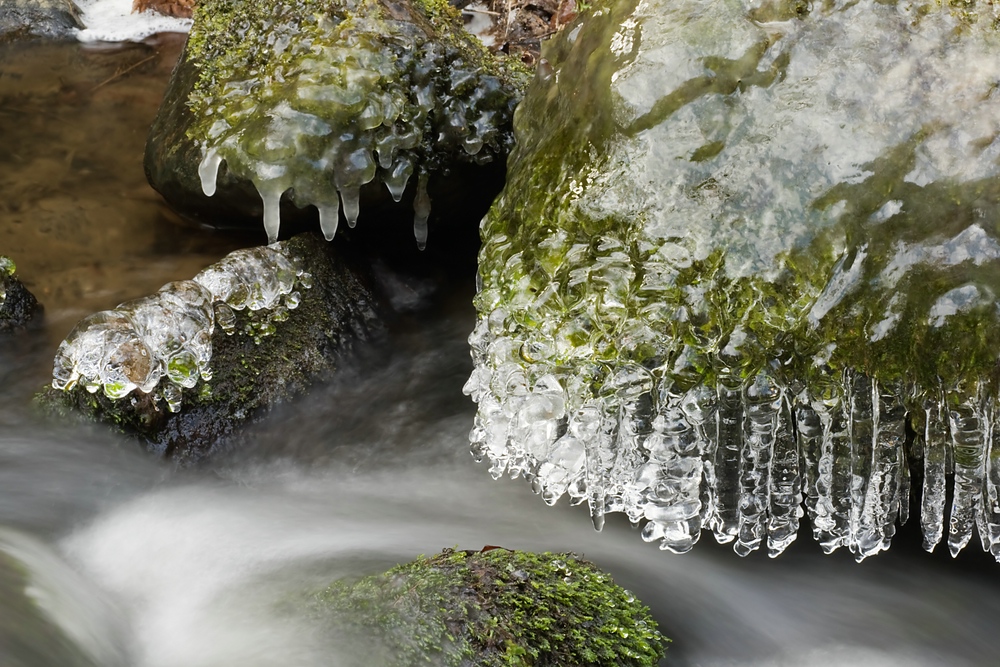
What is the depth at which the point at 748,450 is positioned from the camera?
280 cm

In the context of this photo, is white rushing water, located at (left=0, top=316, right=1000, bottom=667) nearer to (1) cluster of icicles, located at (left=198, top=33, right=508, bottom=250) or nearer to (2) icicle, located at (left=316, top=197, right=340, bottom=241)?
(2) icicle, located at (left=316, top=197, right=340, bottom=241)

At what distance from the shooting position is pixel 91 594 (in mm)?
2779

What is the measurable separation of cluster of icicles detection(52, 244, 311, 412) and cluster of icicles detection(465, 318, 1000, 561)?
3.93ft

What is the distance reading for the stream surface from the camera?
8.87 ft

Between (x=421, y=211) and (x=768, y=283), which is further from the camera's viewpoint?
(x=421, y=211)

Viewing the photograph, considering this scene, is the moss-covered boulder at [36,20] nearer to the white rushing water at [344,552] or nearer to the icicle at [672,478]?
the white rushing water at [344,552]

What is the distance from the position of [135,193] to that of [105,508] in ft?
7.49

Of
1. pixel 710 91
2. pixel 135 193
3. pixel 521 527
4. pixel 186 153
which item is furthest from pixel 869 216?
pixel 135 193

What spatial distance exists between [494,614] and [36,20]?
6552 mm

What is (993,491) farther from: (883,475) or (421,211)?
(421,211)

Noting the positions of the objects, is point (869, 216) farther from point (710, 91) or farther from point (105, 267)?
point (105, 267)

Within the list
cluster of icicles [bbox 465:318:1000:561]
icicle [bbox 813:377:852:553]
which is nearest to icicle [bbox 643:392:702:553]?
cluster of icicles [bbox 465:318:1000:561]

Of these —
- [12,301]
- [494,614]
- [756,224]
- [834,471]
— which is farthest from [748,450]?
[12,301]

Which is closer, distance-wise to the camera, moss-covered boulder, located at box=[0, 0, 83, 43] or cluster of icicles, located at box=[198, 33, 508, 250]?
cluster of icicles, located at box=[198, 33, 508, 250]
